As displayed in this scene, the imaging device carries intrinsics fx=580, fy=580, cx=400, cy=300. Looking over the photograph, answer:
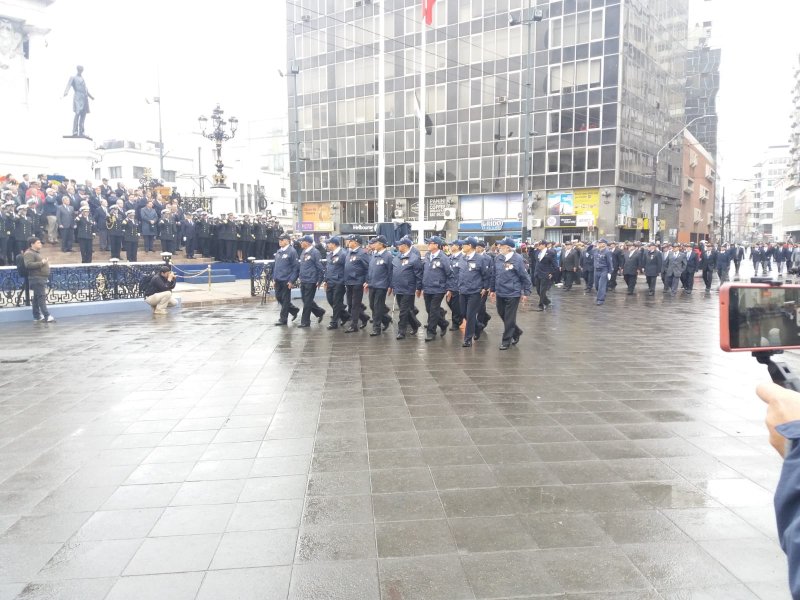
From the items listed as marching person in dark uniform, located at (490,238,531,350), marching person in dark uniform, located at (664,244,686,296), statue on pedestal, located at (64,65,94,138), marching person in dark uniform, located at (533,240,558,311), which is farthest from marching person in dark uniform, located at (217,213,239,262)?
marching person in dark uniform, located at (664,244,686,296)

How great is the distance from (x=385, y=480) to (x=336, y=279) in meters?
8.22

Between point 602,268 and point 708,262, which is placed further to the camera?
point 708,262

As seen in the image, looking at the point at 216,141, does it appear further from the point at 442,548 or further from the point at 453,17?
the point at 453,17

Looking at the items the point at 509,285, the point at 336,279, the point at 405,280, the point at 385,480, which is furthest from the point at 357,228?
the point at 385,480

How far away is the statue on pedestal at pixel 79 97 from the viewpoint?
84.5 feet

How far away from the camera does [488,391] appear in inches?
282

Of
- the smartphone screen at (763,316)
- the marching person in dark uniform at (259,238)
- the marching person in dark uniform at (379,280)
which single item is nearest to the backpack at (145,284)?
the marching person in dark uniform at (379,280)

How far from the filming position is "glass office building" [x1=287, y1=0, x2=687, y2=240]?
136ft

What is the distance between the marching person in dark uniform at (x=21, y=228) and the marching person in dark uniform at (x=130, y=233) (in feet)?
9.05

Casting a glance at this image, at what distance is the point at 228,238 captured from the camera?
75.3 ft

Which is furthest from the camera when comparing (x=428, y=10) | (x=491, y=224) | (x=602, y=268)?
(x=491, y=224)

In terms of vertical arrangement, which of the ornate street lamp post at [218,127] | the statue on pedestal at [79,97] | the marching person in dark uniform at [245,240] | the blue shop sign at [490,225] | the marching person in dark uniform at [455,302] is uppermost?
the statue on pedestal at [79,97]

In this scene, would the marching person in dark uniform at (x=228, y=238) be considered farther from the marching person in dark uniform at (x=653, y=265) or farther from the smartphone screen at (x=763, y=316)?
the smartphone screen at (x=763, y=316)

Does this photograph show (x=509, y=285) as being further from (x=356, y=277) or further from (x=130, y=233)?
(x=130, y=233)
